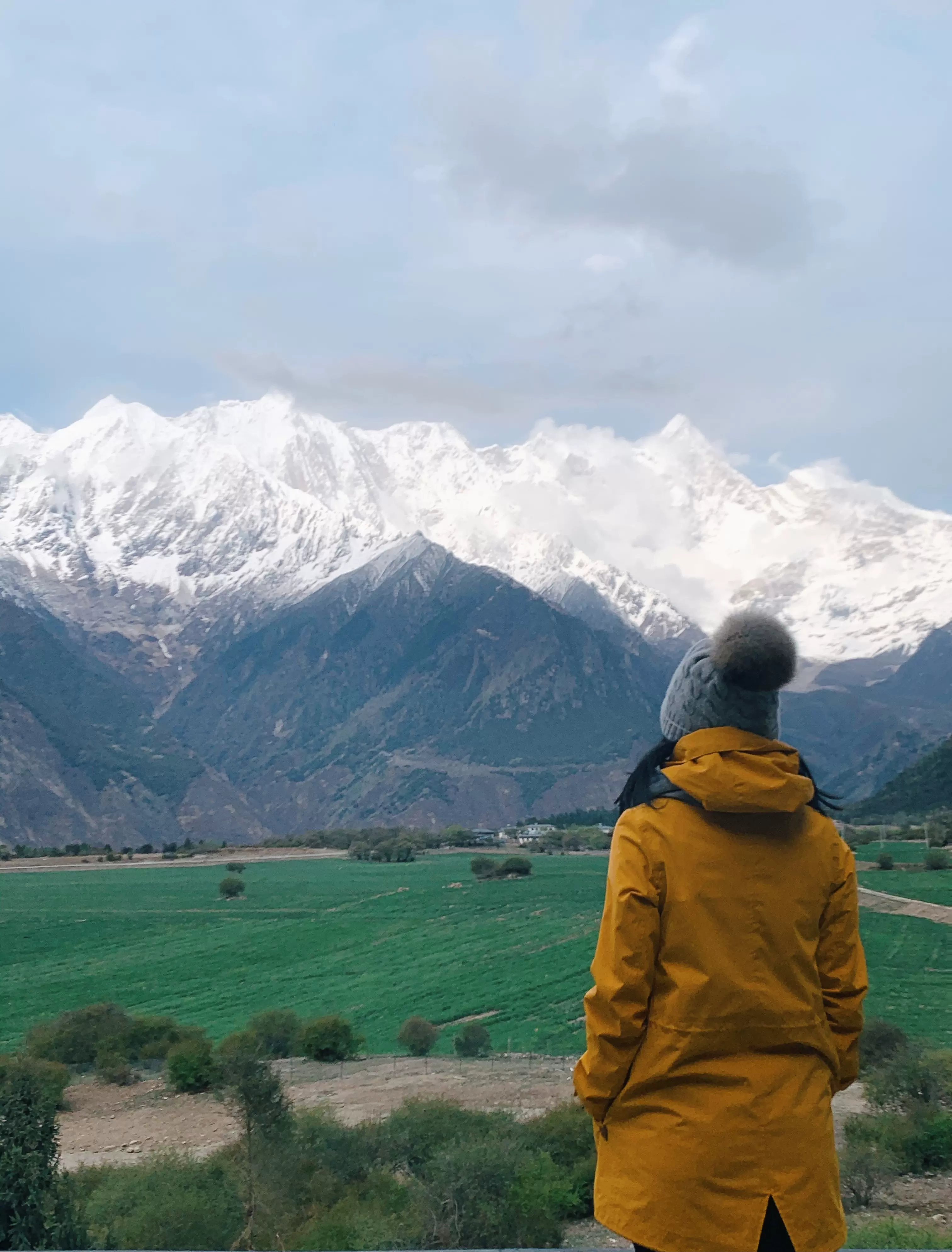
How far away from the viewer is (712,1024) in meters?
3.31

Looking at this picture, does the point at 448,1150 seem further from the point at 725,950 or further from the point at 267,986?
the point at 267,986

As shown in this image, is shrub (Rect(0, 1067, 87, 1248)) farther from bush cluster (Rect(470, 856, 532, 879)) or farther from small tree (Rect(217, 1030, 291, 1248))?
bush cluster (Rect(470, 856, 532, 879))

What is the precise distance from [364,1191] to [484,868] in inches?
3491

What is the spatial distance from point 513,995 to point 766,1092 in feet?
142

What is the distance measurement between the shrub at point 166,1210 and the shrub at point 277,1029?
1628cm

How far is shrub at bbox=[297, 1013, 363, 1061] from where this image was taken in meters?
28.3

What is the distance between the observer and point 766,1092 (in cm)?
332

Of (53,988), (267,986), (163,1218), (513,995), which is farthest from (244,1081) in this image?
(53,988)

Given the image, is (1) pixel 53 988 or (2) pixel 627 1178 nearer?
(2) pixel 627 1178

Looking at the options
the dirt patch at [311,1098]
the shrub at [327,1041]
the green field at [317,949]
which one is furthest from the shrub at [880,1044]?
the green field at [317,949]

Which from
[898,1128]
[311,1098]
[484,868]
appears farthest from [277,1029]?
[484,868]

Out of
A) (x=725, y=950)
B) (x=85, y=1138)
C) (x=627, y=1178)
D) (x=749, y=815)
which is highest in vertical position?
(x=749, y=815)

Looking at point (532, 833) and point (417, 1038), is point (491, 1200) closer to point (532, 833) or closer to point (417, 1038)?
point (417, 1038)

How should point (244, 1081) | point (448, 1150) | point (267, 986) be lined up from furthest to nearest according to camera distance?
point (267, 986) < point (244, 1081) < point (448, 1150)
